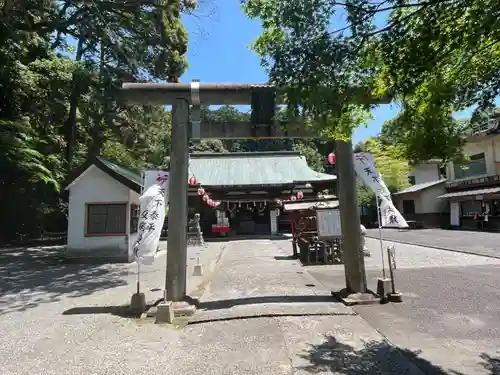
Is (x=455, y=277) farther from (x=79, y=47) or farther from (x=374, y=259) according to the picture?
(x=79, y=47)

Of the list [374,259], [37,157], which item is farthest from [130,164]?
[374,259]

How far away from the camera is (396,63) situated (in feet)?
10.6

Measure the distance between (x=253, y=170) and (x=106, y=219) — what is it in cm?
1493

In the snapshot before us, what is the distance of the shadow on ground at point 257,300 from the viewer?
22.6ft

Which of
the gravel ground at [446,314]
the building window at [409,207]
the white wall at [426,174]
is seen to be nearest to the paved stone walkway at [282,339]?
the gravel ground at [446,314]

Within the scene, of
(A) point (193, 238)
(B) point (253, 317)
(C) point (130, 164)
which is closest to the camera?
(B) point (253, 317)

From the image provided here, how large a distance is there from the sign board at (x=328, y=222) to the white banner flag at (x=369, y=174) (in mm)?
5458

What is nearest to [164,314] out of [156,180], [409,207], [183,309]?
[183,309]

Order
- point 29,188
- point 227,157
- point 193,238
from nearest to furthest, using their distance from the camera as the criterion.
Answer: point 29,188 < point 193,238 < point 227,157

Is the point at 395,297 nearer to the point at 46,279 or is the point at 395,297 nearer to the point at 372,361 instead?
the point at 372,361

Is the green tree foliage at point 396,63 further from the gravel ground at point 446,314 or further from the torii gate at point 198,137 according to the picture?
the torii gate at point 198,137

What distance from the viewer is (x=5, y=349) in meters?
4.89

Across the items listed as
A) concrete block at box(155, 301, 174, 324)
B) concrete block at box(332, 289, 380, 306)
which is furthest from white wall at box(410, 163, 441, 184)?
concrete block at box(155, 301, 174, 324)

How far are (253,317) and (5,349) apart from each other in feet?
11.4
